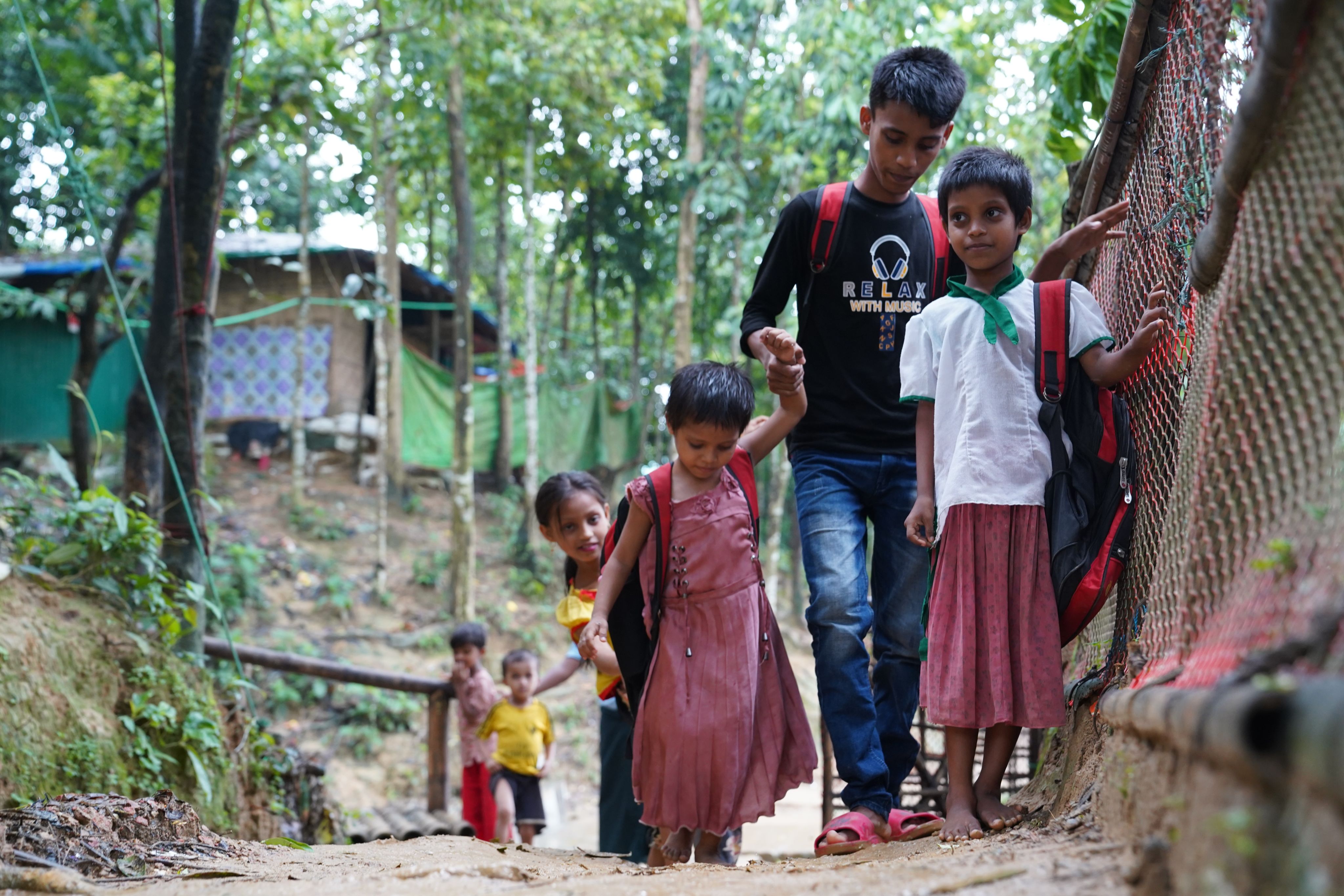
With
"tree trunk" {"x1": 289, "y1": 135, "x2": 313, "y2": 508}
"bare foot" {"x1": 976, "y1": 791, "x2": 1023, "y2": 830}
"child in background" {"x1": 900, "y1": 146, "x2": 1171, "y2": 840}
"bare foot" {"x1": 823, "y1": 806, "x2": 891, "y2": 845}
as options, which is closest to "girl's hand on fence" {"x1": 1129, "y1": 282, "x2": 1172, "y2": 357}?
"child in background" {"x1": 900, "y1": 146, "x2": 1171, "y2": 840}

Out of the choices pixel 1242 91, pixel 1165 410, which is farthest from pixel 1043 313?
pixel 1242 91

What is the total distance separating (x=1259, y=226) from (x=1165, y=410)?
74cm

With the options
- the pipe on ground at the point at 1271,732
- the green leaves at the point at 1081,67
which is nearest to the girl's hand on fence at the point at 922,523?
the pipe on ground at the point at 1271,732

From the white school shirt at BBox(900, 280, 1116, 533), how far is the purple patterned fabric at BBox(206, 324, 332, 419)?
538 inches

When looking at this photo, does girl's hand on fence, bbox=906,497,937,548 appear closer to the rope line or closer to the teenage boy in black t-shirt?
the teenage boy in black t-shirt

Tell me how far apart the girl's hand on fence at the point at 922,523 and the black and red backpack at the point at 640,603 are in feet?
1.43

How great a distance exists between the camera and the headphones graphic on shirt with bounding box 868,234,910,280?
3.09m

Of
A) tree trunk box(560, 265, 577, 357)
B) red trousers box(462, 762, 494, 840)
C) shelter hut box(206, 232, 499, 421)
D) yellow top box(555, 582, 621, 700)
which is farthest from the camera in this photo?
tree trunk box(560, 265, 577, 357)

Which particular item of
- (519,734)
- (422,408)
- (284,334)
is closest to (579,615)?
(519,734)

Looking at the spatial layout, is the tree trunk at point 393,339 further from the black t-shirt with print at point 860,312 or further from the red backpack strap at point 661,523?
the red backpack strap at point 661,523

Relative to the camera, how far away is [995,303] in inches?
100

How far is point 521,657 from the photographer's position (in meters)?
5.48

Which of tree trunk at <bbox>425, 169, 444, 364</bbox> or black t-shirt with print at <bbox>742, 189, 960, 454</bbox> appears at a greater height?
tree trunk at <bbox>425, 169, 444, 364</bbox>

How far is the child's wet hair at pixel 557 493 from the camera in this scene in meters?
3.81
